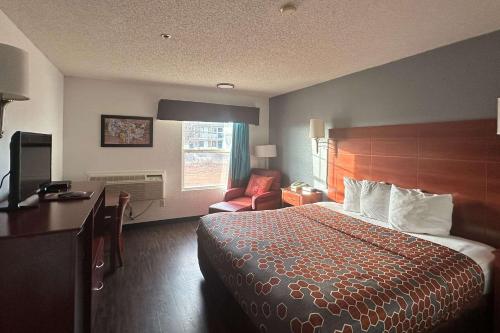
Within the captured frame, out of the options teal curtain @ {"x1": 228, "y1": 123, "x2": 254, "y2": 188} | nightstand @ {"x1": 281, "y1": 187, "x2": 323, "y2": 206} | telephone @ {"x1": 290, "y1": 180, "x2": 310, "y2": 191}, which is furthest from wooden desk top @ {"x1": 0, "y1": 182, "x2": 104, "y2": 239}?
teal curtain @ {"x1": 228, "y1": 123, "x2": 254, "y2": 188}

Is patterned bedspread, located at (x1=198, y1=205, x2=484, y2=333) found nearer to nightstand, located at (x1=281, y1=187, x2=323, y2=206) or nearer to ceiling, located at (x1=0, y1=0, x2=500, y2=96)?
nightstand, located at (x1=281, y1=187, x2=323, y2=206)

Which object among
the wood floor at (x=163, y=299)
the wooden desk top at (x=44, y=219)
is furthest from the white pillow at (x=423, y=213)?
the wooden desk top at (x=44, y=219)

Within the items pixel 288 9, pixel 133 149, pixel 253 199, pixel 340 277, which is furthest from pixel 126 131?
pixel 340 277

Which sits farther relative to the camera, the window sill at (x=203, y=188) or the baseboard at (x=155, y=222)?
the window sill at (x=203, y=188)

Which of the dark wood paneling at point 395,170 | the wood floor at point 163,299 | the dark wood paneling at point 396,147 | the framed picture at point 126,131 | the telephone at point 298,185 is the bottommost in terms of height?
the wood floor at point 163,299

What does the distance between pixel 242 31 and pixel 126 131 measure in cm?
273

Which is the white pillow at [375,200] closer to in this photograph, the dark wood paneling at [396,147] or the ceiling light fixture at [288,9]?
the dark wood paneling at [396,147]

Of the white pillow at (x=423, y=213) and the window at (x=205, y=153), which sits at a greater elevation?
the window at (x=205, y=153)

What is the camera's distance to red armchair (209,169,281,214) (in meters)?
4.07

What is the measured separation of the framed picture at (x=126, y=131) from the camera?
3.99 meters

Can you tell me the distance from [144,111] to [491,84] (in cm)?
426

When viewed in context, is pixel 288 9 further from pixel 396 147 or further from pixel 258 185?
pixel 258 185

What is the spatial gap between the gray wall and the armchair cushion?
19.6 inches

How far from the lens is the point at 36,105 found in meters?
2.62
